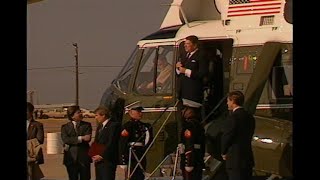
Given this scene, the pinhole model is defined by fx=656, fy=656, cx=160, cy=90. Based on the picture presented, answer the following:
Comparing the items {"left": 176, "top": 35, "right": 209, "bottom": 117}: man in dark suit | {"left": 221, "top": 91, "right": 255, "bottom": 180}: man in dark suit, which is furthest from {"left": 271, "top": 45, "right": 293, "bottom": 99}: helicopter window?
{"left": 221, "top": 91, "right": 255, "bottom": 180}: man in dark suit

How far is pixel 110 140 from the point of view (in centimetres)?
893

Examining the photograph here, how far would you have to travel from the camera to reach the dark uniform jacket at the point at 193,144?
849 centimetres

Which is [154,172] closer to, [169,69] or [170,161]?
[170,161]

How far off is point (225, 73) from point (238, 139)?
2211mm

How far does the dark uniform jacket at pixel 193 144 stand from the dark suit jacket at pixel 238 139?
862 mm

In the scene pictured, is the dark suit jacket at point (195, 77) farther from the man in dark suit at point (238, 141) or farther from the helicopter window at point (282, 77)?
the man in dark suit at point (238, 141)

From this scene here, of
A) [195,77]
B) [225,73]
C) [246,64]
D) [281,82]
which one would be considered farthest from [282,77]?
[195,77]

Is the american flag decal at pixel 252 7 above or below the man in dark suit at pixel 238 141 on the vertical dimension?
above

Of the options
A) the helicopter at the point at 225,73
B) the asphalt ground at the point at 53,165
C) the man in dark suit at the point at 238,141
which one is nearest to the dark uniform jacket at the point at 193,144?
the helicopter at the point at 225,73

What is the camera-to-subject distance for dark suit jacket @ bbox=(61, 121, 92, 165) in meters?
9.32

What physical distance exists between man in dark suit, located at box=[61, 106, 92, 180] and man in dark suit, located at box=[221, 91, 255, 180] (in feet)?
7.95

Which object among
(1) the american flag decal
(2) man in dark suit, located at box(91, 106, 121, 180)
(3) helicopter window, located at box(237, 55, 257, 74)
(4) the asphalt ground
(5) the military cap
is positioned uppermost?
(1) the american flag decal

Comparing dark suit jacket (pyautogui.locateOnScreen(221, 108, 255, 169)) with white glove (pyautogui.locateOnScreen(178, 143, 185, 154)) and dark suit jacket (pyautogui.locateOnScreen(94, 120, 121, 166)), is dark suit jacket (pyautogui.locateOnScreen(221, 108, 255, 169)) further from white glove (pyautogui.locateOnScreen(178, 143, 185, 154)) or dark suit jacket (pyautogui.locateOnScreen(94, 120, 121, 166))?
dark suit jacket (pyautogui.locateOnScreen(94, 120, 121, 166))

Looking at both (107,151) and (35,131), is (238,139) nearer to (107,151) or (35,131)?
(107,151)
